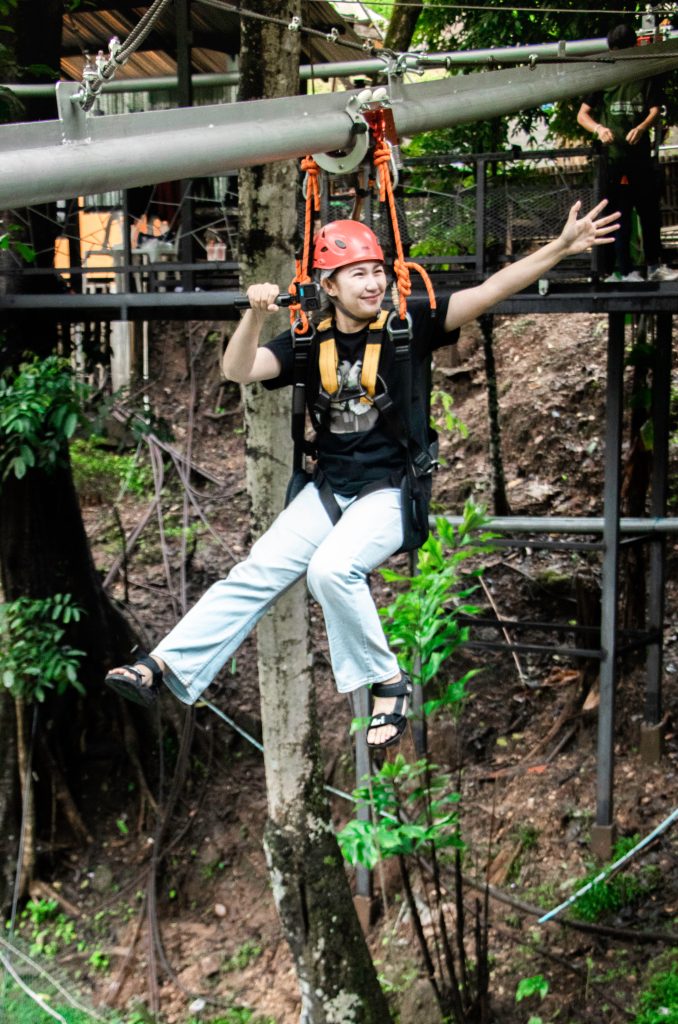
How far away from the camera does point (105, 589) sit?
35.5 feet

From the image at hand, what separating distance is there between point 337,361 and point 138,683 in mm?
1315

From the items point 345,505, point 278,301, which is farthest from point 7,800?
point 278,301

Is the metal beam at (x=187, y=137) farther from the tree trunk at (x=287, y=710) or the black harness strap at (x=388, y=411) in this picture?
the tree trunk at (x=287, y=710)

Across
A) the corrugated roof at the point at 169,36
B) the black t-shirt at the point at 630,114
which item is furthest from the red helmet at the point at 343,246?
the corrugated roof at the point at 169,36

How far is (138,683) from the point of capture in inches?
157

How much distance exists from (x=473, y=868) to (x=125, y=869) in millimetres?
3096

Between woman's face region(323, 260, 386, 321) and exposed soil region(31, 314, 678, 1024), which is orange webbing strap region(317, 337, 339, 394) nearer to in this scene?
woman's face region(323, 260, 386, 321)

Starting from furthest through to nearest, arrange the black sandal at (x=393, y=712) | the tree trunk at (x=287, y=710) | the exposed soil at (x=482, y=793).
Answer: the exposed soil at (x=482, y=793), the tree trunk at (x=287, y=710), the black sandal at (x=393, y=712)

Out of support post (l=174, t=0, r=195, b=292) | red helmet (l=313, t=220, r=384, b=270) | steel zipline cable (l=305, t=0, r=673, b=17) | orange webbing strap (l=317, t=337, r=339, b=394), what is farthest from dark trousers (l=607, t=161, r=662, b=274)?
orange webbing strap (l=317, t=337, r=339, b=394)

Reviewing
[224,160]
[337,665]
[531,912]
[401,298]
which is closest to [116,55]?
[224,160]

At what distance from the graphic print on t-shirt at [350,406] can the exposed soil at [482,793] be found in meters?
3.69

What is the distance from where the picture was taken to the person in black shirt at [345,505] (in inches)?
160

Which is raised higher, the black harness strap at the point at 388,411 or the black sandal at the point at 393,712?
the black harness strap at the point at 388,411

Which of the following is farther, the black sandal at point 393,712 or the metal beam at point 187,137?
the black sandal at point 393,712
